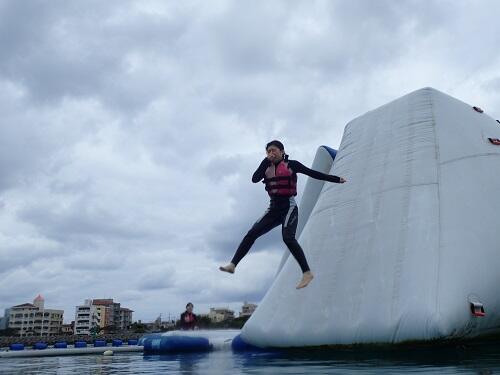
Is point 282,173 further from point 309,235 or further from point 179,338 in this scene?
point 179,338

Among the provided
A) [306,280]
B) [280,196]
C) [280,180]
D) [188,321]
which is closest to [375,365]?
[306,280]

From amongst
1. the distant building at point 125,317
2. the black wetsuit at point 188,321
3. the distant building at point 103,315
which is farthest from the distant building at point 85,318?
the black wetsuit at point 188,321

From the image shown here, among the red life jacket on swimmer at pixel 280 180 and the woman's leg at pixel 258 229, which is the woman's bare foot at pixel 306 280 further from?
the red life jacket on swimmer at pixel 280 180

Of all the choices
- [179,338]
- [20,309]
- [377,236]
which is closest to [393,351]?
[377,236]

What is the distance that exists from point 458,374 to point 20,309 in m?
154

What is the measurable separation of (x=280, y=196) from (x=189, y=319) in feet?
27.1

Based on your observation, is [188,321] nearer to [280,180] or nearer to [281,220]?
[281,220]

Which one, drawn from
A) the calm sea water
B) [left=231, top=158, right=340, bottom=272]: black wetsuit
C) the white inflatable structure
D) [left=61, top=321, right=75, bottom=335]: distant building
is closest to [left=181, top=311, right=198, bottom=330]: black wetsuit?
the white inflatable structure

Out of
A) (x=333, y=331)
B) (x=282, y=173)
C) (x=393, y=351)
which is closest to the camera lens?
(x=282, y=173)

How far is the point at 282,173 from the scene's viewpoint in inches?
240

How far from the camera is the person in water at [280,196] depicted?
19.9 ft

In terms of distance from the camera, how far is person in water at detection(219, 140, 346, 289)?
19.9 ft

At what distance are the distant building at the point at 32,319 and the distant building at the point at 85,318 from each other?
6.28 metres

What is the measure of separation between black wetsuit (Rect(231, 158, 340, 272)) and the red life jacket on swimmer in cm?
5
